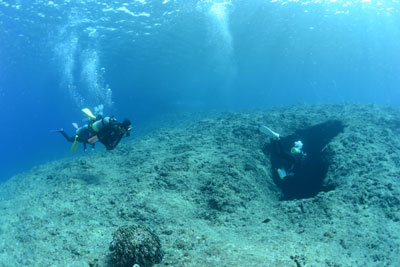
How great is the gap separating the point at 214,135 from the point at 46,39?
2866cm

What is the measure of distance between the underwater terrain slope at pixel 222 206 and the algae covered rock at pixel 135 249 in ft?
1.16

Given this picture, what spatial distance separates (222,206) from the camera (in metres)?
6.53

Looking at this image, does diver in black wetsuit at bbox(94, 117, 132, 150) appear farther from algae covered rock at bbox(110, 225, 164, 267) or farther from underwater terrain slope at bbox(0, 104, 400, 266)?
algae covered rock at bbox(110, 225, 164, 267)

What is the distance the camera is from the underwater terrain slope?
4.65 meters

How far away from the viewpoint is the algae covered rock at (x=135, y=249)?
13.5 ft

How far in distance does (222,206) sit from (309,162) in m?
6.02

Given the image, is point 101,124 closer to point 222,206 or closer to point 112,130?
point 112,130

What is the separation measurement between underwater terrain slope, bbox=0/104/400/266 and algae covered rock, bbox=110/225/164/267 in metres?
0.35

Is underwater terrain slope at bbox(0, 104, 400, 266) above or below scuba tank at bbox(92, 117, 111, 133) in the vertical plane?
below

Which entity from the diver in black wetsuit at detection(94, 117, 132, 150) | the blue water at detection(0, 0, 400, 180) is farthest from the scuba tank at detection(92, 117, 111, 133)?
the blue water at detection(0, 0, 400, 180)

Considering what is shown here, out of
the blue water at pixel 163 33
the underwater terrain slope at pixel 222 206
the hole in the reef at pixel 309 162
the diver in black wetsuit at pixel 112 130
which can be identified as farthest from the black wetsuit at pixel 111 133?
the blue water at pixel 163 33

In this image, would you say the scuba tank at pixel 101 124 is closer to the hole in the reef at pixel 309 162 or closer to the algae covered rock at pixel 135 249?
the algae covered rock at pixel 135 249

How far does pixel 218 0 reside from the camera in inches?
1013

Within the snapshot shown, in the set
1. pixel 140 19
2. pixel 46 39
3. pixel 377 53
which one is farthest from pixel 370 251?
pixel 377 53
